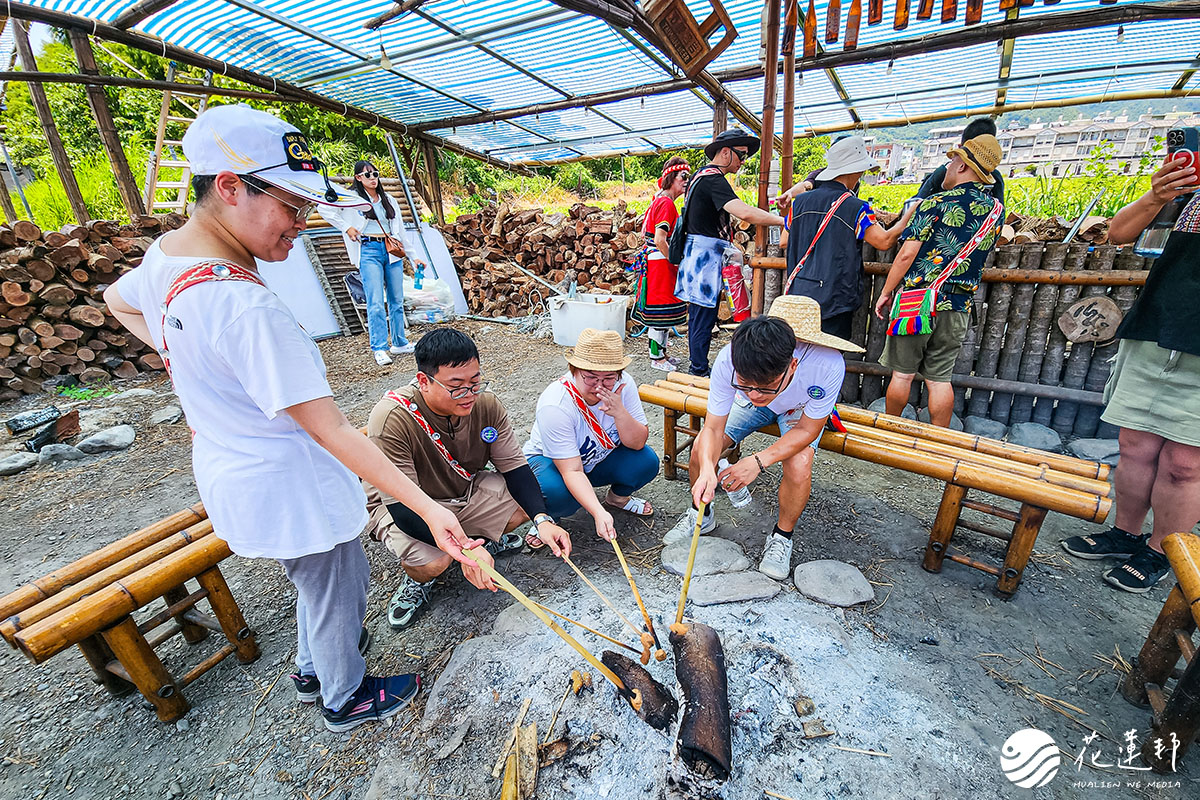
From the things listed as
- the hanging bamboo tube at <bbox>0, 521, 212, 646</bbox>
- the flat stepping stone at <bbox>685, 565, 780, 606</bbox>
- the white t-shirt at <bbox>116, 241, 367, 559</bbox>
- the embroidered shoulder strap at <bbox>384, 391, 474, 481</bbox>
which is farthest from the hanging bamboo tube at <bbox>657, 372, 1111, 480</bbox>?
the hanging bamboo tube at <bbox>0, 521, 212, 646</bbox>

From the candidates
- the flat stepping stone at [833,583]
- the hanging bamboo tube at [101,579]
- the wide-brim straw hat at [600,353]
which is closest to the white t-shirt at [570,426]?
the wide-brim straw hat at [600,353]

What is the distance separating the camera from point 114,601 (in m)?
1.85

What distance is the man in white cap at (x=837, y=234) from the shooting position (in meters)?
3.74

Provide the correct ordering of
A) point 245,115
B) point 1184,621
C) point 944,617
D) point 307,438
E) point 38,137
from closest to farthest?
point 245,115 < point 307,438 < point 1184,621 < point 944,617 < point 38,137

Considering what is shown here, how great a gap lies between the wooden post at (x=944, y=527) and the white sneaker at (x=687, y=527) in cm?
115

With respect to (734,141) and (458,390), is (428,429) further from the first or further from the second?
(734,141)

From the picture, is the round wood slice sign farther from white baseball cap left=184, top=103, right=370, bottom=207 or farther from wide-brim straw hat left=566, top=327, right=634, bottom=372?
white baseball cap left=184, top=103, right=370, bottom=207

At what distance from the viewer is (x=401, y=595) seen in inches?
104

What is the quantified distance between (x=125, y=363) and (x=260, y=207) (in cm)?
674

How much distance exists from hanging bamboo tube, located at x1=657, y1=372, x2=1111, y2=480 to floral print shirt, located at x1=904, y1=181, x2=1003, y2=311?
932mm

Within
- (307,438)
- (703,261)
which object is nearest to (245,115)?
(307,438)

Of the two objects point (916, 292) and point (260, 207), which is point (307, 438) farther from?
point (916, 292)

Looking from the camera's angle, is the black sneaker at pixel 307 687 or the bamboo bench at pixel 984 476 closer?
the black sneaker at pixel 307 687

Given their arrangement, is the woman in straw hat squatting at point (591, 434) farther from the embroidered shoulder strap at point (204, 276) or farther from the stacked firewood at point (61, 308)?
the stacked firewood at point (61, 308)
